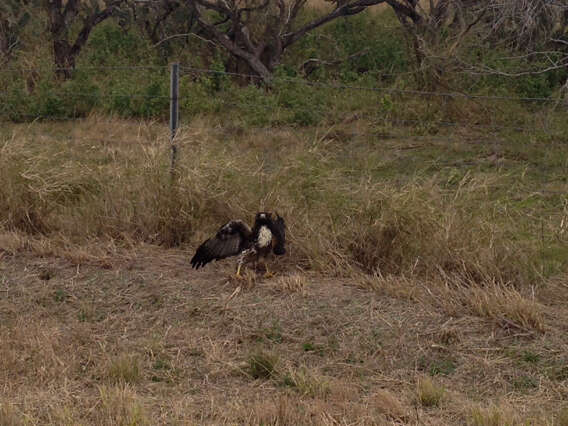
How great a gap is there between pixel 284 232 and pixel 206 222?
911 mm

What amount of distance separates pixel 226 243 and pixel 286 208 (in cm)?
87

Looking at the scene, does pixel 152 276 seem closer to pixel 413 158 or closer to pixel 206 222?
pixel 206 222

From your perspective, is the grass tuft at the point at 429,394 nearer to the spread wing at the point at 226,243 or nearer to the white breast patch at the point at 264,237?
the white breast patch at the point at 264,237

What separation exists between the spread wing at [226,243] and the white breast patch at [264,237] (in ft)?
0.30

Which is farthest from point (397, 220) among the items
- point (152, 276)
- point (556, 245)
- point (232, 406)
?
point (232, 406)

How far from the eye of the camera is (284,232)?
6.12 meters

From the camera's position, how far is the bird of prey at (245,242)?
5.93 m

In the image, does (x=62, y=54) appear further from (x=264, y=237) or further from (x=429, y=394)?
(x=429, y=394)

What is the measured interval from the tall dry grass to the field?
0.02 meters

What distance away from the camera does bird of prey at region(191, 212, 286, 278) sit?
5.93 m

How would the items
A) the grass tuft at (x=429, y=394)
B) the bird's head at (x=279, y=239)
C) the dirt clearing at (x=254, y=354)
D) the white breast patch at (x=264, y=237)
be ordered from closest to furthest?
the dirt clearing at (x=254, y=354) < the grass tuft at (x=429, y=394) < the white breast patch at (x=264, y=237) < the bird's head at (x=279, y=239)

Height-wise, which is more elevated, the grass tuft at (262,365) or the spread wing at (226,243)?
the spread wing at (226,243)

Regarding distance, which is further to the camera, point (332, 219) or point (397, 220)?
point (332, 219)

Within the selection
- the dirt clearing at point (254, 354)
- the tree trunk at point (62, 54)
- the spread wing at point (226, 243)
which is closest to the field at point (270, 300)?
the dirt clearing at point (254, 354)
